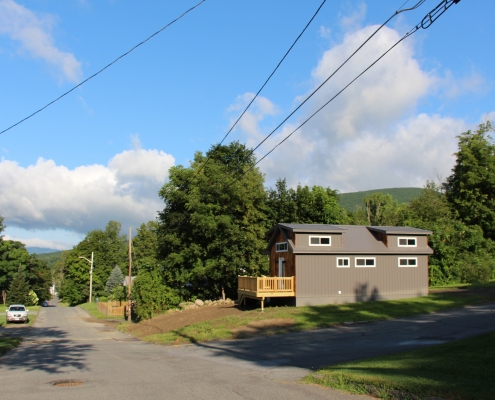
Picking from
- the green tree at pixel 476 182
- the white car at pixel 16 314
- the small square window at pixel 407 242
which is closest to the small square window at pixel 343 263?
the small square window at pixel 407 242

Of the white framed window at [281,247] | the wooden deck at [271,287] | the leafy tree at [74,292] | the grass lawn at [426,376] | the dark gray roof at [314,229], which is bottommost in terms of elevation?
the leafy tree at [74,292]

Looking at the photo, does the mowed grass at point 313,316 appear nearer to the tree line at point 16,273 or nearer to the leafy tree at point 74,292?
the tree line at point 16,273

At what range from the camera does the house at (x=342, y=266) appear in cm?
3041

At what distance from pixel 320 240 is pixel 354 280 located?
3.59m

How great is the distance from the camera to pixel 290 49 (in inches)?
509

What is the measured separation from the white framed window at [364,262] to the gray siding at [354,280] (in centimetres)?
22

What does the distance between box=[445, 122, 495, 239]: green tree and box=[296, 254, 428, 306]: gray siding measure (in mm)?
29688

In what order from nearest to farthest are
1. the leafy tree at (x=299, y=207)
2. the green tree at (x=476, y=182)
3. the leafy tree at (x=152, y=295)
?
the leafy tree at (x=152, y=295), the leafy tree at (x=299, y=207), the green tree at (x=476, y=182)

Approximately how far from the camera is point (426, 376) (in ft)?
30.6

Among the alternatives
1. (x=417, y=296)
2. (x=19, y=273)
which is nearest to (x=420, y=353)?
(x=417, y=296)

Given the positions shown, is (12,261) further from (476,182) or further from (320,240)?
(476,182)

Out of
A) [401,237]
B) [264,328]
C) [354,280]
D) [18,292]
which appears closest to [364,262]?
[354,280]

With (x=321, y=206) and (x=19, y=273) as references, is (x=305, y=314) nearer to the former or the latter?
(x=321, y=206)

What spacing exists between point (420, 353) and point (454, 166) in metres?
55.2
